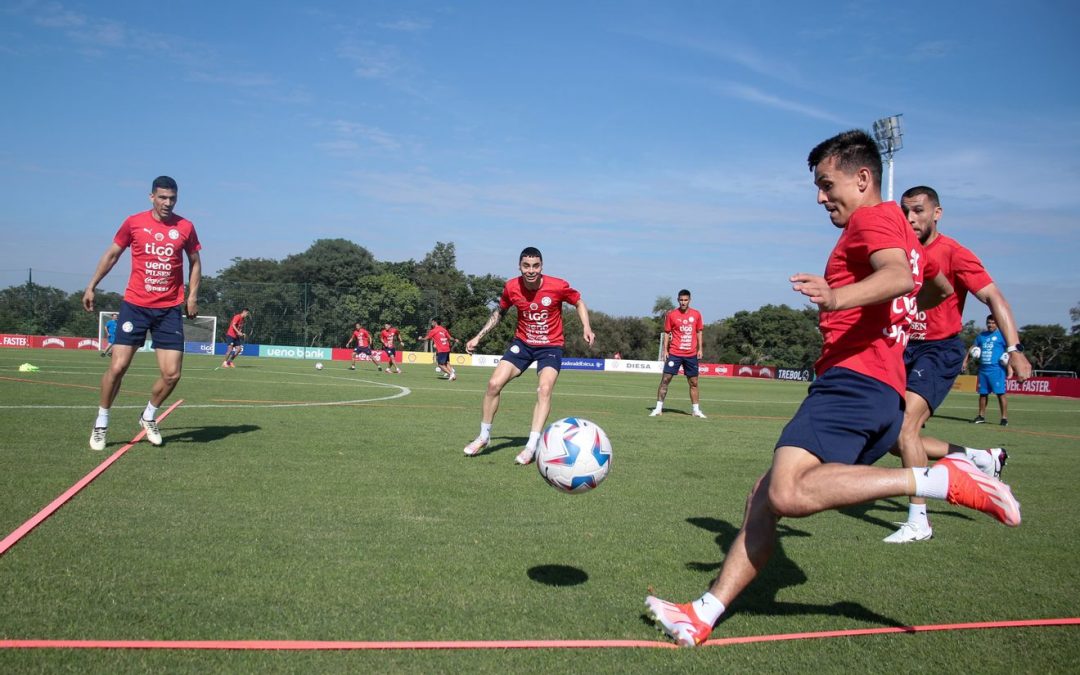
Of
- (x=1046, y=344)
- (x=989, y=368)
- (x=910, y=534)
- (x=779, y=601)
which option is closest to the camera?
(x=779, y=601)

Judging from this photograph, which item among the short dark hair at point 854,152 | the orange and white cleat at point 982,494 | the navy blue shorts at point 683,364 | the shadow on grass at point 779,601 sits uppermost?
the short dark hair at point 854,152

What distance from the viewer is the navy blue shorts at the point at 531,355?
852 cm

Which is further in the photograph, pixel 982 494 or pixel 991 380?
pixel 991 380

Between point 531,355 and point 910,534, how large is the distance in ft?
15.1

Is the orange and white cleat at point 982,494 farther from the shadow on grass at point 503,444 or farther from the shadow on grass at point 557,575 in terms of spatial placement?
the shadow on grass at point 503,444

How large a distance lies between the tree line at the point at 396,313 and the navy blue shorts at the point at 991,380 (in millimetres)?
37025

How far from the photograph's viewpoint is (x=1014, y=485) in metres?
7.72

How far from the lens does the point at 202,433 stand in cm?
854

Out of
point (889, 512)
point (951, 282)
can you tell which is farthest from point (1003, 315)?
point (889, 512)

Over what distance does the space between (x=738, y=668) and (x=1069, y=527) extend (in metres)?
4.48

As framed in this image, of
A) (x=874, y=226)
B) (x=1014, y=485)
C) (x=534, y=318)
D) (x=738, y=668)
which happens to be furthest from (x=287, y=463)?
(x=1014, y=485)

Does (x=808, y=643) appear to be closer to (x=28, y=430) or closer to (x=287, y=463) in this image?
(x=287, y=463)

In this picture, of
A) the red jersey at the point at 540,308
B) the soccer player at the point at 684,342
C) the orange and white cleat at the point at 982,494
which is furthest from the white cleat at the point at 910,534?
the soccer player at the point at 684,342

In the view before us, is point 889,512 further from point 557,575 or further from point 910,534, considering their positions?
point 557,575
